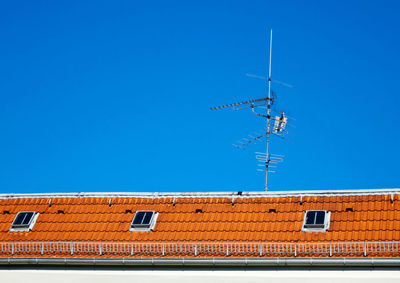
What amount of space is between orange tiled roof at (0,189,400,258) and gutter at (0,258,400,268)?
211 cm

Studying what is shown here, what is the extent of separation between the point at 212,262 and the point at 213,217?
447 centimetres

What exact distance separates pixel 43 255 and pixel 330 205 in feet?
42.7

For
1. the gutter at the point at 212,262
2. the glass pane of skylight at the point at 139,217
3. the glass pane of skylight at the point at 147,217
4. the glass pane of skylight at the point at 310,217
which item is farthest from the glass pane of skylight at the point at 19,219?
the glass pane of skylight at the point at 310,217

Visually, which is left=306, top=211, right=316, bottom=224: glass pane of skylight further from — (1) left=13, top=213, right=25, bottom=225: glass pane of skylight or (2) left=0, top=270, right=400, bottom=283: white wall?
(1) left=13, top=213, right=25, bottom=225: glass pane of skylight

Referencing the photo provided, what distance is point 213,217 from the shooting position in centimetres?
5419

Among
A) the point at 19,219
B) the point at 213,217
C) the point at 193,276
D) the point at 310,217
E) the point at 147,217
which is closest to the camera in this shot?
the point at 193,276

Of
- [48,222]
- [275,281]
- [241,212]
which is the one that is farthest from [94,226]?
[275,281]

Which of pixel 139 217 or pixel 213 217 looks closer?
pixel 213 217

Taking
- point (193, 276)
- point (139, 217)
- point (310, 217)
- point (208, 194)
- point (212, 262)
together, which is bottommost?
point (193, 276)

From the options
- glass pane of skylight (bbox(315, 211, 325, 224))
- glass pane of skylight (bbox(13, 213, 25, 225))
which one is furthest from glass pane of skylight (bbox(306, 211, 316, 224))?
glass pane of skylight (bbox(13, 213, 25, 225))

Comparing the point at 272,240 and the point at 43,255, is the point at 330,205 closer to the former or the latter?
the point at 272,240

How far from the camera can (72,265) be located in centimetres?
5216

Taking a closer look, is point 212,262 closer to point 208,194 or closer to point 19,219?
point 208,194

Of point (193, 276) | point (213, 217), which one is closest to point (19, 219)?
Answer: point (213, 217)
